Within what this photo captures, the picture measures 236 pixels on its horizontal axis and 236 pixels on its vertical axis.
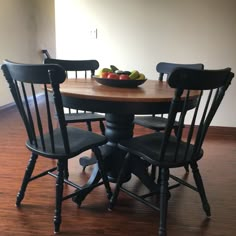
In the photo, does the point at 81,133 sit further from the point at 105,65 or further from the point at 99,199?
the point at 105,65

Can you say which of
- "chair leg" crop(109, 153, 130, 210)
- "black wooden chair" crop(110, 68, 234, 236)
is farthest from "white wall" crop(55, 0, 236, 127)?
"chair leg" crop(109, 153, 130, 210)

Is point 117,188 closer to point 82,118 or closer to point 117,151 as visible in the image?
point 117,151

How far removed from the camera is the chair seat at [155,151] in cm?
154

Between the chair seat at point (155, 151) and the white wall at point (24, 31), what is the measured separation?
3.31 metres

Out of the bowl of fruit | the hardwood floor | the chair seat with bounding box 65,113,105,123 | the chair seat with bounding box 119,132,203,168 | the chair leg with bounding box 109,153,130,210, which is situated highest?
the bowl of fruit

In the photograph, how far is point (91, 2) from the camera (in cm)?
354

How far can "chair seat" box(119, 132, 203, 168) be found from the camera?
154 centimetres

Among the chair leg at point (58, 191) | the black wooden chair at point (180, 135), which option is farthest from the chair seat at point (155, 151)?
the chair leg at point (58, 191)

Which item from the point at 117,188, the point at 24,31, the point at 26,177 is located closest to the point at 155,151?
the point at 117,188

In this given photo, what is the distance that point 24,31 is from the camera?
16.5ft

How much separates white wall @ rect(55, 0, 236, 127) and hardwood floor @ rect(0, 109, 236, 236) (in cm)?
159

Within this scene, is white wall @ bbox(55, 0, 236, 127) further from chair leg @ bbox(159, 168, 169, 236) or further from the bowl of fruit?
chair leg @ bbox(159, 168, 169, 236)

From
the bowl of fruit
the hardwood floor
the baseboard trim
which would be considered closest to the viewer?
the hardwood floor

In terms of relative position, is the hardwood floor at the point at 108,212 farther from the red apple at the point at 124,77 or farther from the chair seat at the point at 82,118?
the red apple at the point at 124,77
